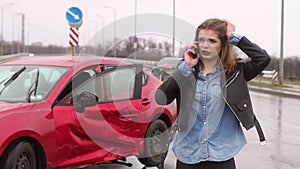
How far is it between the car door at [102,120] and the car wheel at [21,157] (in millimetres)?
324

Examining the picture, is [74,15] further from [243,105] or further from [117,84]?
[243,105]

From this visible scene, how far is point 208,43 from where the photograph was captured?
2.88 metres

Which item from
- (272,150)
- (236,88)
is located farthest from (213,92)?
(272,150)

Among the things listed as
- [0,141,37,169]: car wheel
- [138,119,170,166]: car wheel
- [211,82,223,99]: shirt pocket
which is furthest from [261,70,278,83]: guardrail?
[211,82,223,99]: shirt pocket

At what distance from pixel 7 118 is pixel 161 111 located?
7.22 feet

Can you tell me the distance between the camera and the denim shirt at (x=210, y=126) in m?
2.90

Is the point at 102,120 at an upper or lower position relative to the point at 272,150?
upper

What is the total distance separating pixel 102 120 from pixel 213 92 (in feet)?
8.08

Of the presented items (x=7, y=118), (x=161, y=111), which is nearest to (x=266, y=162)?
(x=161, y=111)

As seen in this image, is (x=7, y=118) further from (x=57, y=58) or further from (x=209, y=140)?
(x=209, y=140)

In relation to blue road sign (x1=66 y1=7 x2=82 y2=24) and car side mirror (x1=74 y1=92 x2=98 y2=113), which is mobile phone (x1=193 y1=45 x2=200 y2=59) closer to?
car side mirror (x1=74 y1=92 x2=98 y2=113)

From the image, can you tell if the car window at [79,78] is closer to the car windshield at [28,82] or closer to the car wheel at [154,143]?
the car windshield at [28,82]

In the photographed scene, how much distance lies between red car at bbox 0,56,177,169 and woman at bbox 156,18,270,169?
4.47 ft

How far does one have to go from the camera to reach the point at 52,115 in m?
4.79
